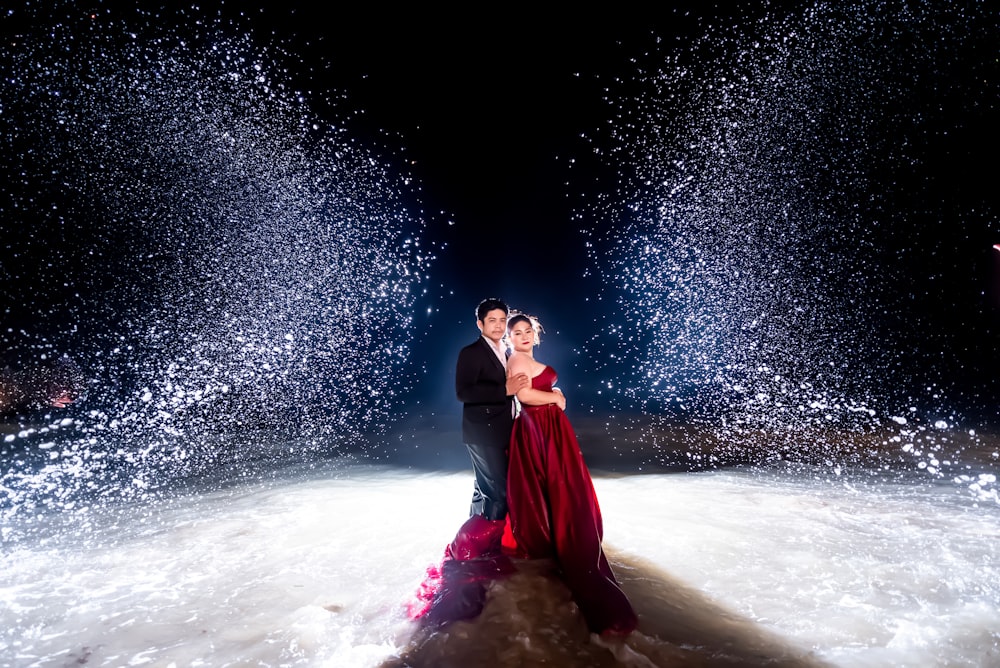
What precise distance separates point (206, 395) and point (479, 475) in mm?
32354

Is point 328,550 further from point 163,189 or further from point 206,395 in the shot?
point 206,395

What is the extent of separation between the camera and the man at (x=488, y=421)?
134 inches

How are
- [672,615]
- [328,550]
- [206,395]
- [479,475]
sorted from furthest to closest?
[206,395]
[328,550]
[479,475]
[672,615]

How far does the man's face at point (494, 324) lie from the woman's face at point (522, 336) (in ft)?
0.56

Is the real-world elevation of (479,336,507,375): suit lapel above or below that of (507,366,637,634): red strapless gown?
above

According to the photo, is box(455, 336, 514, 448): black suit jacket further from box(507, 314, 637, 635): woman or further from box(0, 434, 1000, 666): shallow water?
box(0, 434, 1000, 666): shallow water

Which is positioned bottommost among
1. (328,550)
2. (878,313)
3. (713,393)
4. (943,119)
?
(713,393)

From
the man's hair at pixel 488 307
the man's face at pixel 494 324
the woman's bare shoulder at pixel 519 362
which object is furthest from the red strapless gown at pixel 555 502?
the man's hair at pixel 488 307

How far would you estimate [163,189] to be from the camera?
46.2ft

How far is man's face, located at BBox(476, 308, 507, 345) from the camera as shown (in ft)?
11.5

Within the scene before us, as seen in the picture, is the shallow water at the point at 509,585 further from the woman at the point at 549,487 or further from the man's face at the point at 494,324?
the man's face at the point at 494,324

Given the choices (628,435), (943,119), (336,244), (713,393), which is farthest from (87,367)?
(943,119)

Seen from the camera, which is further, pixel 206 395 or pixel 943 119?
pixel 206 395

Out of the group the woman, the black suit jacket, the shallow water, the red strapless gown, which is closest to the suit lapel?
the black suit jacket
